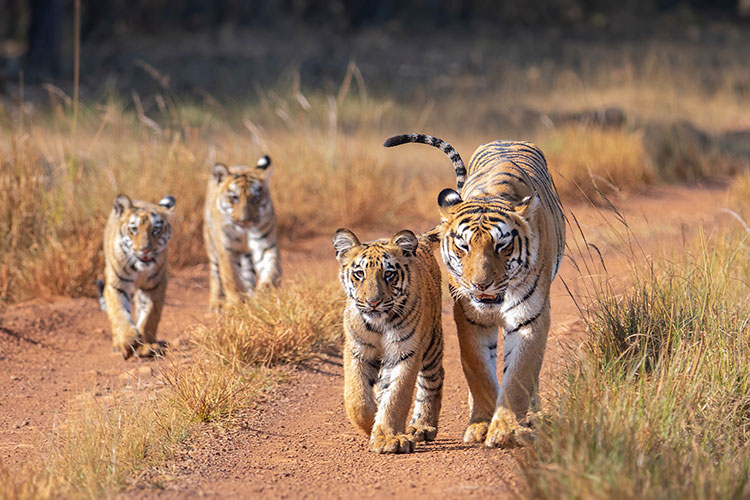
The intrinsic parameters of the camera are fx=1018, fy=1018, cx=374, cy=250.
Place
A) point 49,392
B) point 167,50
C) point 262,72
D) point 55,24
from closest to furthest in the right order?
point 49,392 → point 55,24 → point 262,72 → point 167,50

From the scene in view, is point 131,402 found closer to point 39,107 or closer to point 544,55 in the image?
point 39,107

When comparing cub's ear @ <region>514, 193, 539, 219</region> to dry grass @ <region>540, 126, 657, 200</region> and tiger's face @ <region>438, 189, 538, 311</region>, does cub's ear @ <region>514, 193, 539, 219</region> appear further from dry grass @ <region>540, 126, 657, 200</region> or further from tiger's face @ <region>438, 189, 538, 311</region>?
dry grass @ <region>540, 126, 657, 200</region>

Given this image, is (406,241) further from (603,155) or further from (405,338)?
(603,155)

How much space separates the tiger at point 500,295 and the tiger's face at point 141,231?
2.50 m

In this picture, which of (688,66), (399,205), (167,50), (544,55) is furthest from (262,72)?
(399,205)

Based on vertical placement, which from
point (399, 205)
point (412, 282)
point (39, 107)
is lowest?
point (412, 282)

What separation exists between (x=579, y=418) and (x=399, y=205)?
22.2 feet

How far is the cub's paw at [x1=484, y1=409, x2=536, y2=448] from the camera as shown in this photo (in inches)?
169

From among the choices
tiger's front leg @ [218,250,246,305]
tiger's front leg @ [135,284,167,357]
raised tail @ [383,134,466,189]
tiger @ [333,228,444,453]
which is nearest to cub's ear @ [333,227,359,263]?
tiger @ [333,228,444,453]

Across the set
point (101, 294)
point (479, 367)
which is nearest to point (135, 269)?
point (101, 294)

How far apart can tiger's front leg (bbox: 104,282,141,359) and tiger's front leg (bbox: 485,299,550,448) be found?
9.48ft

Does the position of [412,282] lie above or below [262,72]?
below

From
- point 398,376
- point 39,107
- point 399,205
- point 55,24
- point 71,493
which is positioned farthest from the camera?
point 55,24

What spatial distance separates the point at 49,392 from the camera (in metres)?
6.08
